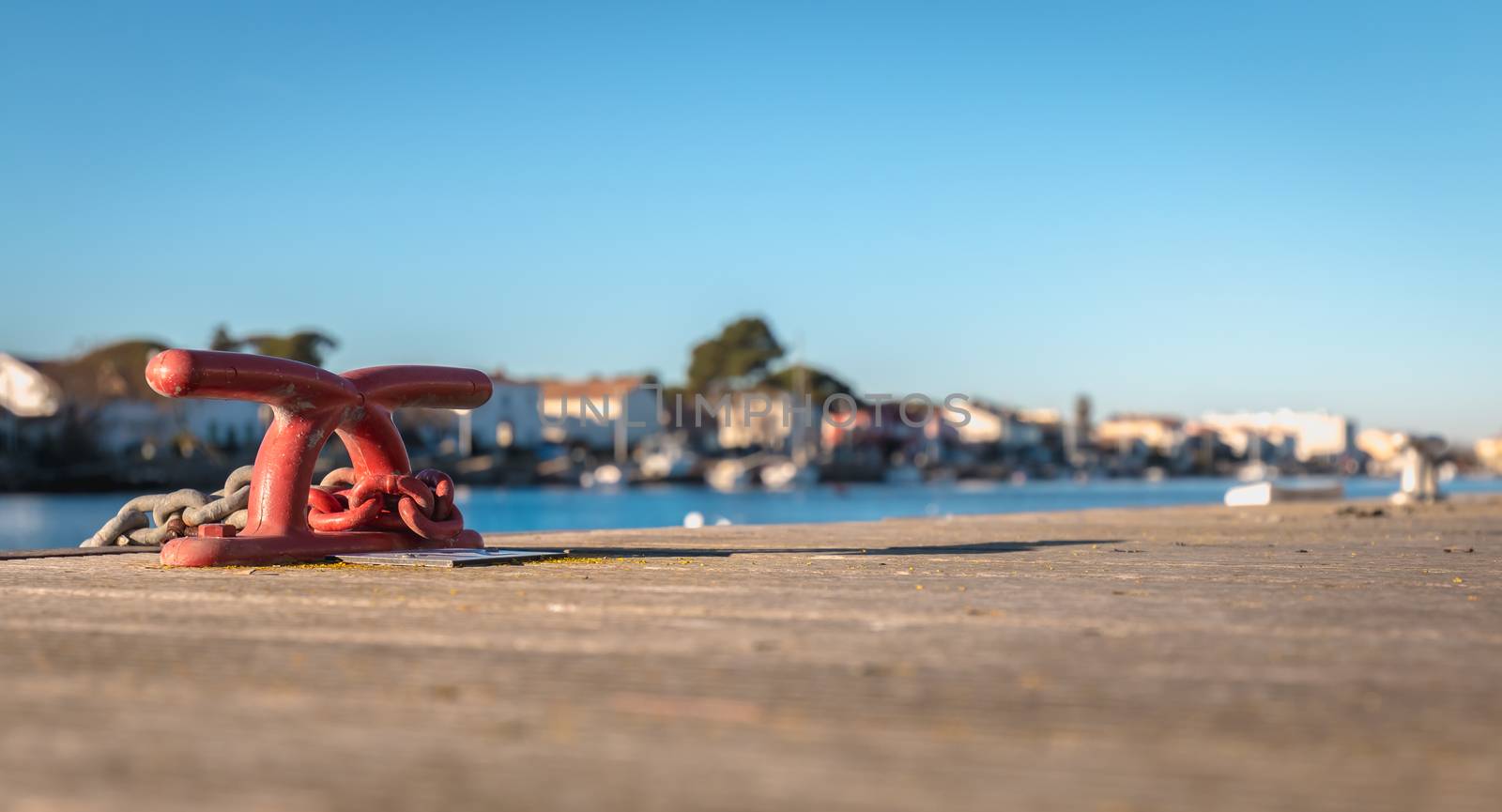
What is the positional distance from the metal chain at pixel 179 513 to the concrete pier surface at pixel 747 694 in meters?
2.60

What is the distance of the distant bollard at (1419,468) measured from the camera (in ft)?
102

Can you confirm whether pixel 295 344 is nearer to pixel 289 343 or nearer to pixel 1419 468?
pixel 289 343

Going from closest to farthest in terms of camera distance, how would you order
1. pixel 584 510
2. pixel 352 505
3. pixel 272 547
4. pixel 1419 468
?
1. pixel 272 547
2. pixel 352 505
3. pixel 1419 468
4. pixel 584 510

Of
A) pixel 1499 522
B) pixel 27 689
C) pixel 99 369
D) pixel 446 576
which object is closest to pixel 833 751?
pixel 27 689

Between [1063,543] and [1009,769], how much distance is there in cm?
1143

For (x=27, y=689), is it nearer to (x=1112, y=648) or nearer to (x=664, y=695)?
(x=664, y=695)

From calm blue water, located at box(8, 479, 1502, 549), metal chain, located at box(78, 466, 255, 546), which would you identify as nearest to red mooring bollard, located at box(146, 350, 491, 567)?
metal chain, located at box(78, 466, 255, 546)

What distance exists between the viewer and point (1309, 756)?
392 cm

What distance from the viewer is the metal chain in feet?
39.4

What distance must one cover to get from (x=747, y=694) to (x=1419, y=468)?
30.6 meters

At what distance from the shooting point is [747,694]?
4863 millimetres

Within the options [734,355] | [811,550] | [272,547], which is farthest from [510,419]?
[272,547]

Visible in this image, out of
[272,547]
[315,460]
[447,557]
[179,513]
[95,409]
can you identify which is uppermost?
[95,409]

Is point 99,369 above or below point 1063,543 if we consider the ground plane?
above
